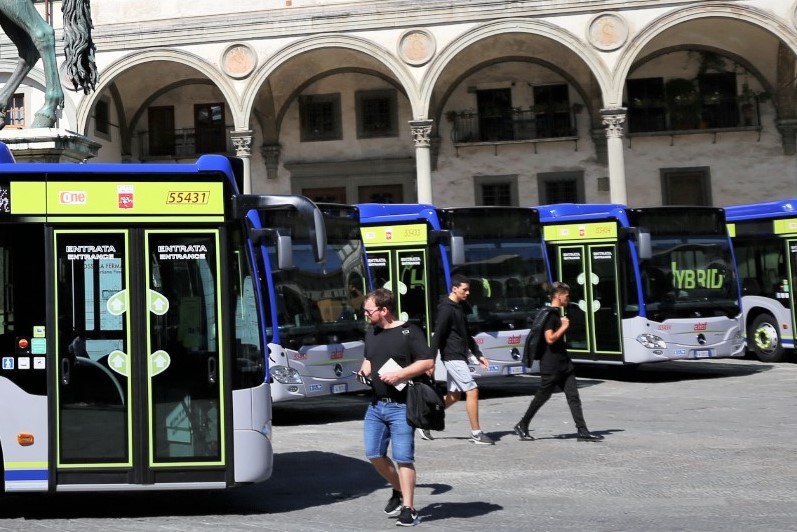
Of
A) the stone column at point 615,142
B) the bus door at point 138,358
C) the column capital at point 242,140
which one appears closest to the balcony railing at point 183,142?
the column capital at point 242,140

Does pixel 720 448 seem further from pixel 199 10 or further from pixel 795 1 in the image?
pixel 199 10

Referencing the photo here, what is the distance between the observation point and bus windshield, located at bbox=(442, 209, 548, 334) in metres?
16.2

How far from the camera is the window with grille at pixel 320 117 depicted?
35.1 m

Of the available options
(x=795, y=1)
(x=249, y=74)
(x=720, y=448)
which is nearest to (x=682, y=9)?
(x=795, y=1)

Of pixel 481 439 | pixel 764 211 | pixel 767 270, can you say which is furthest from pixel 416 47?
pixel 481 439

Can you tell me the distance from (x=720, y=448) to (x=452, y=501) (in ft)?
11.5

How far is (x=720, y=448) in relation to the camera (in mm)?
10688

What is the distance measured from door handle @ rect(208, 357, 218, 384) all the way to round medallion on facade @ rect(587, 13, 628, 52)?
23.6 meters

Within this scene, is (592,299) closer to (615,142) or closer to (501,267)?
(501,267)

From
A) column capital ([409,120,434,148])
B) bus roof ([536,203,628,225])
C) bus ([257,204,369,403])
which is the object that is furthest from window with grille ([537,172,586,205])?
bus ([257,204,369,403])

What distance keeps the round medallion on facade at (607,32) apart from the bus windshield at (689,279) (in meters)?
12.3

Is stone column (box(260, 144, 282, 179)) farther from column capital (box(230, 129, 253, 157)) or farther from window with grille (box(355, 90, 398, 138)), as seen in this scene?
column capital (box(230, 129, 253, 157))

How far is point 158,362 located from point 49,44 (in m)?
4.80

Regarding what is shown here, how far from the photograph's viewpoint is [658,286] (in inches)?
701
